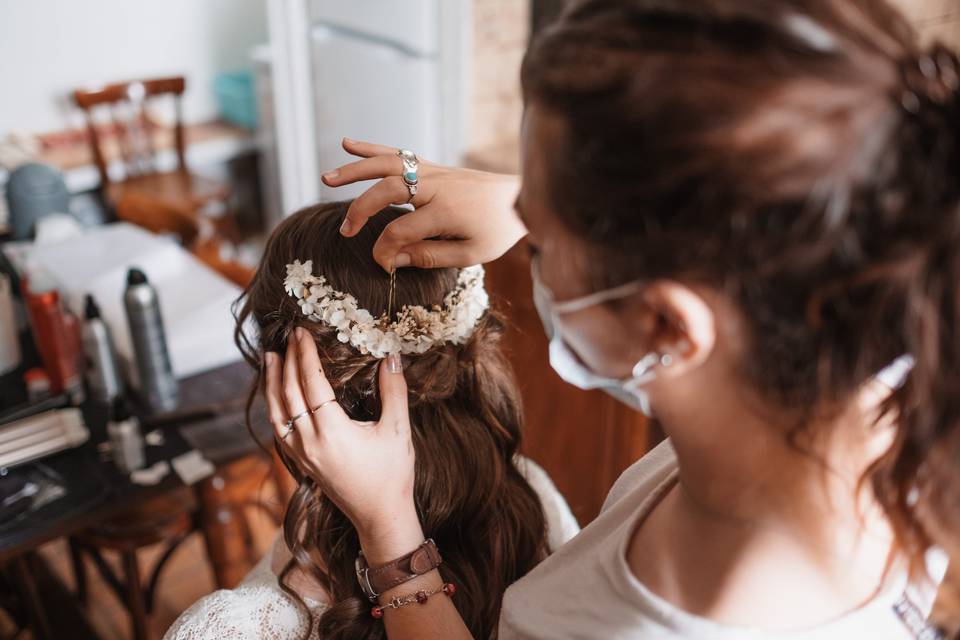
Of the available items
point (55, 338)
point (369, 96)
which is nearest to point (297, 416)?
point (55, 338)

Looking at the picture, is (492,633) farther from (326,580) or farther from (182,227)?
(182,227)

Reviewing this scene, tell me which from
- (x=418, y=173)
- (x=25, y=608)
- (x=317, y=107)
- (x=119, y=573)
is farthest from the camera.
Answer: (x=317, y=107)

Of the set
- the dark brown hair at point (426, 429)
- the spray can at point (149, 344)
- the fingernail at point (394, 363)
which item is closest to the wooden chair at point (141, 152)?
the spray can at point (149, 344)

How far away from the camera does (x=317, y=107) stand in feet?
10.7

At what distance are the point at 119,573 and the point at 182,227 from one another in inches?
39.9

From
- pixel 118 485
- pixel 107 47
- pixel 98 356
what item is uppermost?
pixel 107 47

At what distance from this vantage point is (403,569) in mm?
923

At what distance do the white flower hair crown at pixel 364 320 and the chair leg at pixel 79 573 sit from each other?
145cm

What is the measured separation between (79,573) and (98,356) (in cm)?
84

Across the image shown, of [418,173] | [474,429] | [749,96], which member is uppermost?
[749,96]

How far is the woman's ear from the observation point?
559 millimetres

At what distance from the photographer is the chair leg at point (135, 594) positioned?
176 cm

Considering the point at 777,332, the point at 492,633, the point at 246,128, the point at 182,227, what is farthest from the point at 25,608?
the point at 246,128

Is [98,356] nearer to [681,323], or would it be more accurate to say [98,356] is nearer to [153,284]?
[153,284]
